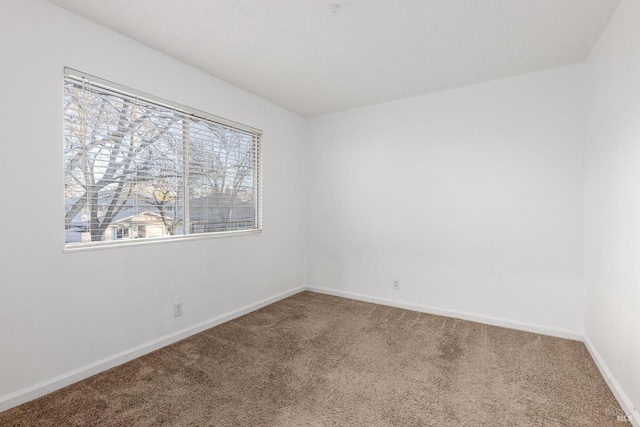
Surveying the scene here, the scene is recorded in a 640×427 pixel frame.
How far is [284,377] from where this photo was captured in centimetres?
212

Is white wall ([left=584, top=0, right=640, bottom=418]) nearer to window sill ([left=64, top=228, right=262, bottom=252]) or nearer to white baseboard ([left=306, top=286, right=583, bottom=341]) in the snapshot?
white baseboard ([left=306, top=286, right=583, bottom=341])

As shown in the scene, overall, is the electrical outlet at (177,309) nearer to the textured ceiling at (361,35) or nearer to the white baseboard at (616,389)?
the textured ceiling at (361,35)

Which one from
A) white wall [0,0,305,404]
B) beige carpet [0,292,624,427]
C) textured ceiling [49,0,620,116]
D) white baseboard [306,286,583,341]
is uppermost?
textured ceiling [49,0,620,116]

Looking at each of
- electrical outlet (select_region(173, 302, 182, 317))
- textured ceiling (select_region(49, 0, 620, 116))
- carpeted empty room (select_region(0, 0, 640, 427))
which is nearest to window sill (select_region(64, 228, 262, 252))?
carpeted empty room (select_region(0, 0, 640, 427))

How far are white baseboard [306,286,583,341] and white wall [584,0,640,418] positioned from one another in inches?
8.5

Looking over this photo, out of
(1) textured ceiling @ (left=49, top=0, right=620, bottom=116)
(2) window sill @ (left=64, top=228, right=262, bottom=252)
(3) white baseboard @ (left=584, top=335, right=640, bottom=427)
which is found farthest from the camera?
(2) window sill @ (left=64, top=228, right=262, bottom=252)

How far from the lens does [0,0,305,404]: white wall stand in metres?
1.81

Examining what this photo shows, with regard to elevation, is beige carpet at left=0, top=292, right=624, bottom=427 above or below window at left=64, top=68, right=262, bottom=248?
below

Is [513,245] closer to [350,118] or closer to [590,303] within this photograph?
[590,303]

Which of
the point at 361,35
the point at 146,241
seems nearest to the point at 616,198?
the point at 361,35

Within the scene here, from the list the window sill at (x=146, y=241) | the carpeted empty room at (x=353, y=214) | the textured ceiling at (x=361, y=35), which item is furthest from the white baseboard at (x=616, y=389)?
the window sill at (x=146, y=241)

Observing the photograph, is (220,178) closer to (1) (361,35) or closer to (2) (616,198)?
(1) (361,35)

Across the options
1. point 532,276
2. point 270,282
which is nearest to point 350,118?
point 270,282

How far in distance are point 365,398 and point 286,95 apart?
10.2ft
